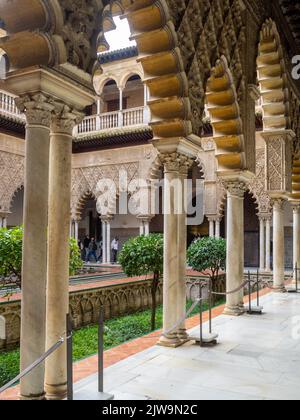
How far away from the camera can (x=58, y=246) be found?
3.54 m

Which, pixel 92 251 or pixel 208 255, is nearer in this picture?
pixel 208 255

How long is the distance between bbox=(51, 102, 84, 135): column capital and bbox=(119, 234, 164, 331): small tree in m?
5.25

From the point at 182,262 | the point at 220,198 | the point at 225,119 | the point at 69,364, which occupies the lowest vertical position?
the point at 69,364

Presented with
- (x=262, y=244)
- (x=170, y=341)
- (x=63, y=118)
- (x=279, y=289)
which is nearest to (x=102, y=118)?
(x=262, y=244)

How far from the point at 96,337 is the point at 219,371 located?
15.3 feet

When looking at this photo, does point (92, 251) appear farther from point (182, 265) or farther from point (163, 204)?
point (182, 265)

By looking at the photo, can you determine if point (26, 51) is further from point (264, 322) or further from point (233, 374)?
point (264, 322)

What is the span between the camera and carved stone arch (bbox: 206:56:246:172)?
6.75 m

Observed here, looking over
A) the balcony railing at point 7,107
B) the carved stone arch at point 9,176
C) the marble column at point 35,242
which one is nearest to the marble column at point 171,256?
the marble column at point 35,242

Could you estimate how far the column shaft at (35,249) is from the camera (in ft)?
10.4

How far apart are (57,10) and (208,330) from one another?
455 centimetres

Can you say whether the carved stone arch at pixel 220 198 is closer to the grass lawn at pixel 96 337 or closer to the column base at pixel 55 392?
the grass lawn at pixel 96 337

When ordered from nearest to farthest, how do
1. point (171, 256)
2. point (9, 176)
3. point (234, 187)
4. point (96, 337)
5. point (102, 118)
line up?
point (171, 256) → point (234, 187) → point (96, 337) → point (9, 176) → point (102, 118)
